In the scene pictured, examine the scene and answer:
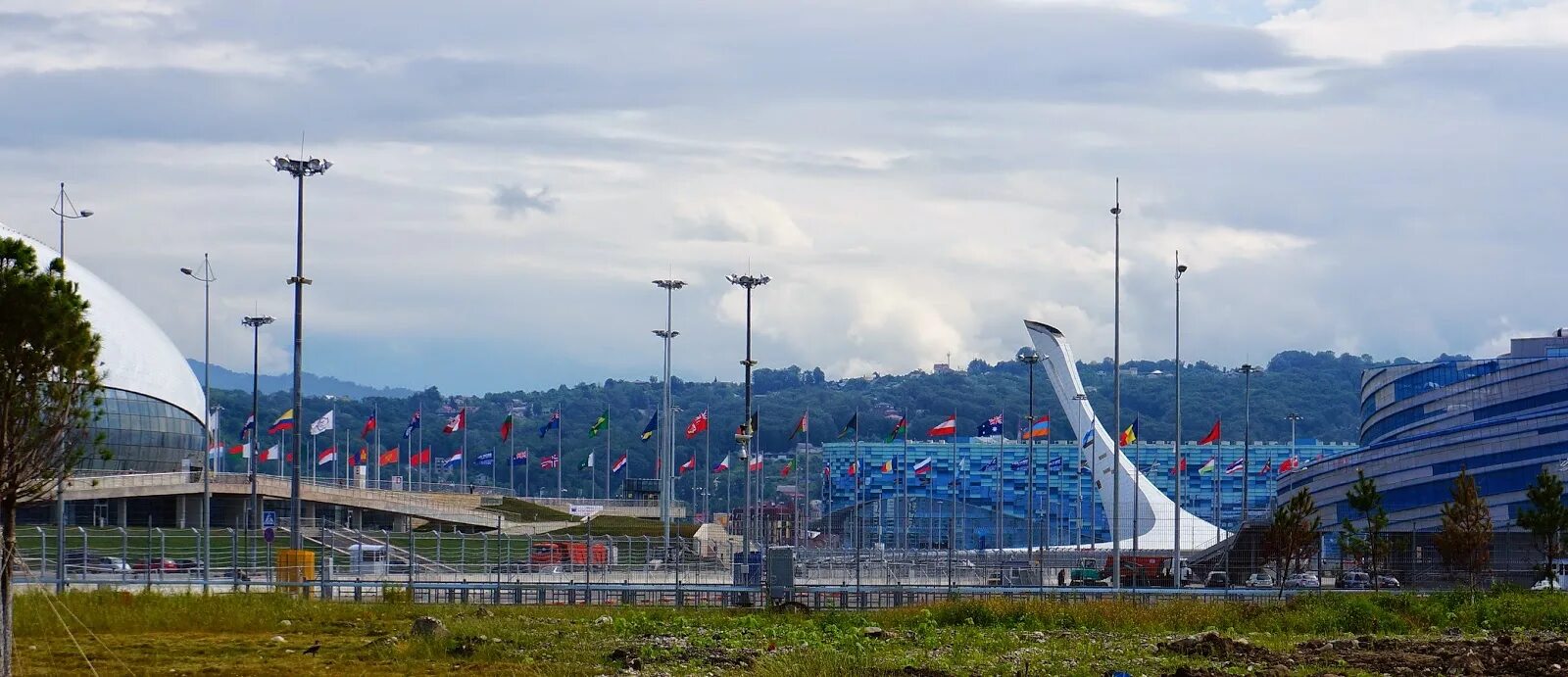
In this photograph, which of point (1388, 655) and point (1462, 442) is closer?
point (1388, 655)

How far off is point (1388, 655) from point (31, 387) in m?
18.0

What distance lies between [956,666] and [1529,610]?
52.1ft

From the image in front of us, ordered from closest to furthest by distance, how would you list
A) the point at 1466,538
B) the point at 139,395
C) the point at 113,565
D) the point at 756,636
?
the point at 756,636 → the point at 1466,538 → the point at 113,565 → the point at 139,395

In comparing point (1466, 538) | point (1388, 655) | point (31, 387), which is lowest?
point (1388, 655)

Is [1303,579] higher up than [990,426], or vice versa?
[990,426]

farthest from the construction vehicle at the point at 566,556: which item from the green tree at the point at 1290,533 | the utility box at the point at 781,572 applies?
the green tree at the point at 1290,533

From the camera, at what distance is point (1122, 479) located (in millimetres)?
131625

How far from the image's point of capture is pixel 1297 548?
5975 cm

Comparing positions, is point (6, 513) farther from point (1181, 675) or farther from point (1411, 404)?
point (1411, 404)

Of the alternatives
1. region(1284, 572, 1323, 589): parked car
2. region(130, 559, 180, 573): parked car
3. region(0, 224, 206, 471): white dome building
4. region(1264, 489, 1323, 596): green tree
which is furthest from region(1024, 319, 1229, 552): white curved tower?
region(130, 559, 180, 573): parked car

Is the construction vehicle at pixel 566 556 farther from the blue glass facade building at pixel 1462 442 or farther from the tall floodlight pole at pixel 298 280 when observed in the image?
the blue glass facade building at pixel 1462 442

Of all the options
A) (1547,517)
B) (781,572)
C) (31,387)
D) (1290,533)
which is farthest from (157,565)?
(1547,517)

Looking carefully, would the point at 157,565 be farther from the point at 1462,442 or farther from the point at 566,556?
the point at 1462,442

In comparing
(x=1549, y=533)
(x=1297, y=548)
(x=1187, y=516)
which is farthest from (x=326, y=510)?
(x=1549, y=533)
